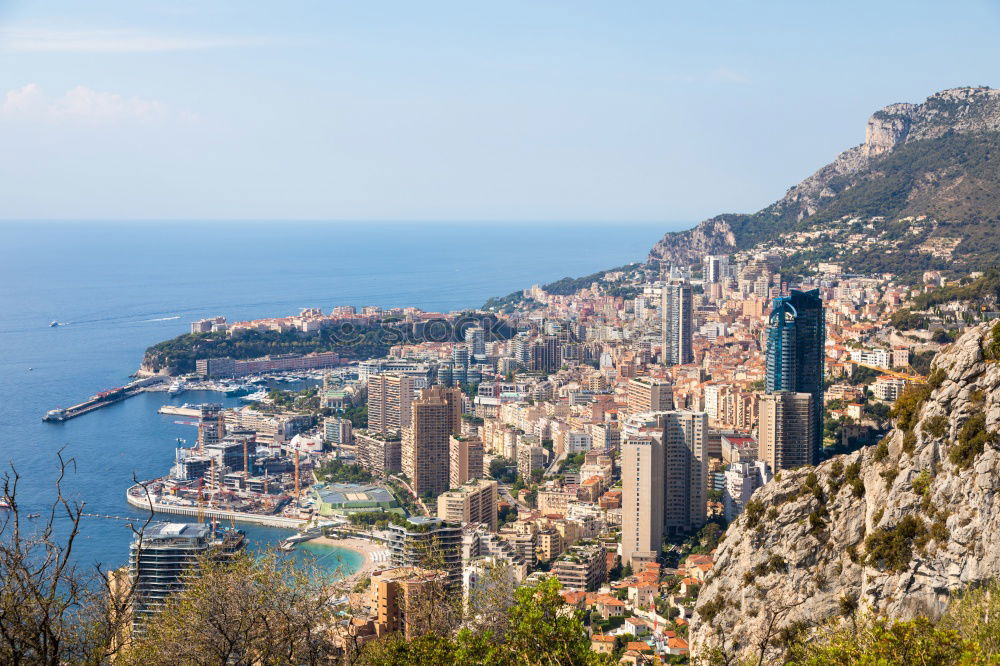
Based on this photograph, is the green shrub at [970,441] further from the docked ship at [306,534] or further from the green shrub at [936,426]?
the docked ship at [306,534]

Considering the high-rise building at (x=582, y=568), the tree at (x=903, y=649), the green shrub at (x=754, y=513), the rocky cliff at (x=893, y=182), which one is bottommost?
the high-rise building at (x=582, y=568)

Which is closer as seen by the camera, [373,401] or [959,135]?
[373,401]

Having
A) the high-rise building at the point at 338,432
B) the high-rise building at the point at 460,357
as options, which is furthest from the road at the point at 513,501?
the high-rise building at the point at 460,357

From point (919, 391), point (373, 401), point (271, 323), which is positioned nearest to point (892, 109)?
point (271, 323)

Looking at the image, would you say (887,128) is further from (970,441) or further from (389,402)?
(970,441)

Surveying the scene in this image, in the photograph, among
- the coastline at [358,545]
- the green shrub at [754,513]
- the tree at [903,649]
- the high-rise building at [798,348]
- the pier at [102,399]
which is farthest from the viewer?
the pier at [102,399]

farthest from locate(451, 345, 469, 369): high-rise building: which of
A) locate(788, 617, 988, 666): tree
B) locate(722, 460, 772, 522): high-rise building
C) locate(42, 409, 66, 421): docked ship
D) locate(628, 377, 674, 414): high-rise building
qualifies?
locate(788, 617, 988, 666): tree

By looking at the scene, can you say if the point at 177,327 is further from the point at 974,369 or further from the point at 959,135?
the point at 974,369
